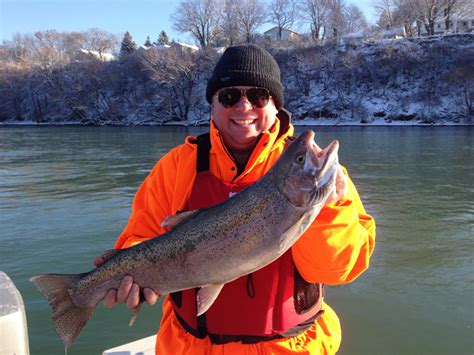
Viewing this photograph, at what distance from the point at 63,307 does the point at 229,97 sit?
1.73m

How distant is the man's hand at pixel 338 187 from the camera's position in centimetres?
231

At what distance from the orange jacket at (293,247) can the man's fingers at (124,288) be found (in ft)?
0.87

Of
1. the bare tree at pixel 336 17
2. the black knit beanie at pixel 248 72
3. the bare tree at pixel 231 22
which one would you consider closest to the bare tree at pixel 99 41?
the bare tree at pixel 231 22

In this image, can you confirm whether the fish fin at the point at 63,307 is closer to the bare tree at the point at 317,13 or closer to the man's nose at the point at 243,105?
the man's nose at the point at 243,105

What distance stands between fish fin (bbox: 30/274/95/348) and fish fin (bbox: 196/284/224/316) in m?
0.77

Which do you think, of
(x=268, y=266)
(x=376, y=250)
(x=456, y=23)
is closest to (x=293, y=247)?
(x=268, y=266)

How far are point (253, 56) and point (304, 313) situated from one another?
1.76 metres

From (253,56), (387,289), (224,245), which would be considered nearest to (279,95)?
(253,56)

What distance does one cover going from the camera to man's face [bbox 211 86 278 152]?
9.48 feet

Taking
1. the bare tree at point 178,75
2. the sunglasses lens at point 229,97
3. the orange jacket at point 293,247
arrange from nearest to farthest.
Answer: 1. the orange jacket at point 293,247
2. the sunglasses lens at point 229,97
3. the bare tree at point 178,75

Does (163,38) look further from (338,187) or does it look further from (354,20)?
(338,187)

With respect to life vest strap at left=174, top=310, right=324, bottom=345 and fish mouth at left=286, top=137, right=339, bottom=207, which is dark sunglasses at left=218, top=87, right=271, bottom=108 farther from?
life vest strap at left=174, top=310, right=324, bottom=345

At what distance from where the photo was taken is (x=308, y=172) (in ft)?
7.54

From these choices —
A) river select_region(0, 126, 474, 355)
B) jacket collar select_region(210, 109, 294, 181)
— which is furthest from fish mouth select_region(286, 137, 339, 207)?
river select_region(0, 126, 474, 355)
